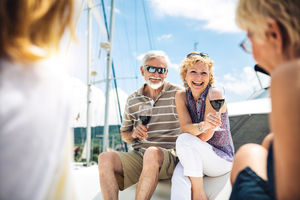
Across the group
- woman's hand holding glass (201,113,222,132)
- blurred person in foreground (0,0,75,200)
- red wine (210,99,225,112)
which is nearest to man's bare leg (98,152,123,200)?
woman's hand holding glass (201,113,222,132)

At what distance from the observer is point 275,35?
809 millimetres

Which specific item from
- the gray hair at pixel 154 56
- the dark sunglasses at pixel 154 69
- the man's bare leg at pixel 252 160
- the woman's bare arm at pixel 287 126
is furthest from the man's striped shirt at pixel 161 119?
the woman's bare arm at pixel 287 126

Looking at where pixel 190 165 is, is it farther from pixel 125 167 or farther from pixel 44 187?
pixel 44 187

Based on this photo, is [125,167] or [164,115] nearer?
[125,167]

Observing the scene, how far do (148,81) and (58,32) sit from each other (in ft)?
6.80

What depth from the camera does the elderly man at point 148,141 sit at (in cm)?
210

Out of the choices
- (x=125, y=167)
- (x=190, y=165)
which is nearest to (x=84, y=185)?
(x=125, y=167)

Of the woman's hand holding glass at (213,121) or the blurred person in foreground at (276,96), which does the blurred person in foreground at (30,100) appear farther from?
the woman's hand holding glass at (213,121)

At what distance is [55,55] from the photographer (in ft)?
2.26

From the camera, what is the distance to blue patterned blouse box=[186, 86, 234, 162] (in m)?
2.20

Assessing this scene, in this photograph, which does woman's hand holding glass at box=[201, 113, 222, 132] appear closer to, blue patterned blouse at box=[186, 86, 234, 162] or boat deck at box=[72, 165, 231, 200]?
blue patterned blouse at box=[186, 86, 234, 162]

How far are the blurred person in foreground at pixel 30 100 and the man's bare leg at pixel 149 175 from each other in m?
1.40

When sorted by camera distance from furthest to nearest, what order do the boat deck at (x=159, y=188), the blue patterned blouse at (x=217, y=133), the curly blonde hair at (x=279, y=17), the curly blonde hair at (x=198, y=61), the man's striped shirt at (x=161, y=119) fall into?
1. the man's striped shirt at (x=161, y=119)
2. the curly blonde hair at (x=198, y=61)
3. the blue patterned blouse at (x=217, y=133)
4. the boat deck at (x=159, y=188)
5. the curly blonde hair at (x=279, y=17)

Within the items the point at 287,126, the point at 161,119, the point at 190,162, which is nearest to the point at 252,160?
the point at 287,126
